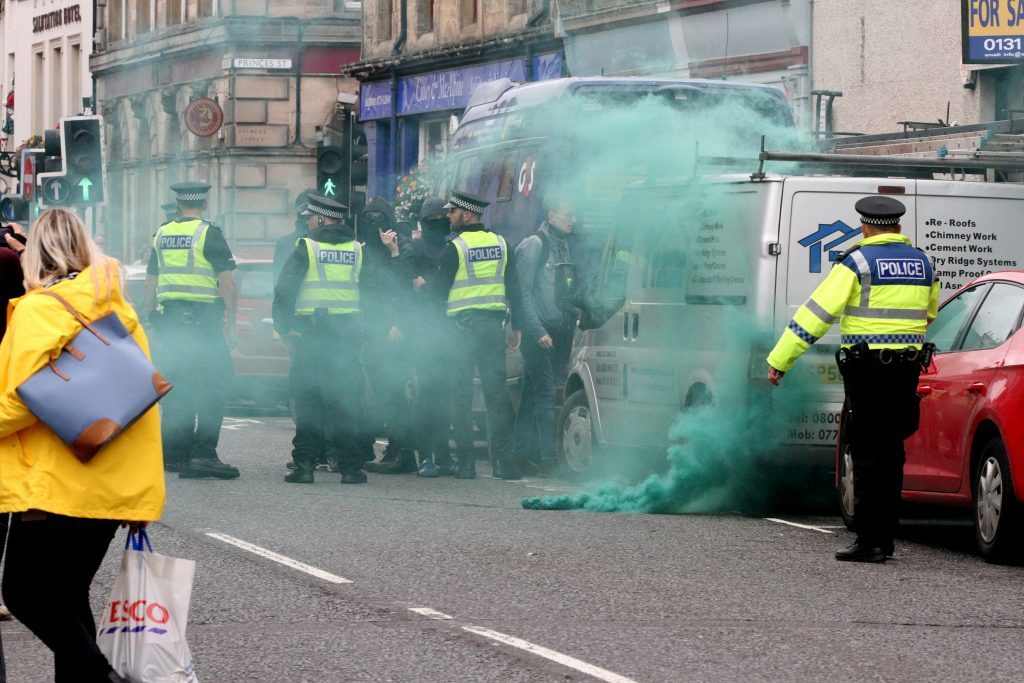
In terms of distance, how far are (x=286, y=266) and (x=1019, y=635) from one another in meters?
6.72

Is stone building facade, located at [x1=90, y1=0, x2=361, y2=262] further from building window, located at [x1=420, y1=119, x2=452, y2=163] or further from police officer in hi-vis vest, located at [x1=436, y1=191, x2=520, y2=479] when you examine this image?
police officer in hi-vis vest, located at [x1=436, y1=191, x2=520, y2=479]

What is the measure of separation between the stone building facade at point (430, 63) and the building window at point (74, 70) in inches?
858

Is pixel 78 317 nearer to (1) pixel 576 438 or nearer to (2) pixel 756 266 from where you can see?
(2) pixel 756 266

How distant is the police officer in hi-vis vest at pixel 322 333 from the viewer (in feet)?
45.0

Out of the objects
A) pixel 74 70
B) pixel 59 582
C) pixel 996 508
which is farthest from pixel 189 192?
pixel 74 70

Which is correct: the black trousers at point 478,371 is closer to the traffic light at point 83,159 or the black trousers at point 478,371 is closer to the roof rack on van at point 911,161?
the roof rack on van at point 911,161

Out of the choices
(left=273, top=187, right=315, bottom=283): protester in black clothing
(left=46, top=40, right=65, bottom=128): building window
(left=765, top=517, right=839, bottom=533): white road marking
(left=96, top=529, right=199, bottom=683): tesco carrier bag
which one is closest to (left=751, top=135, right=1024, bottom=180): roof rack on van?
(left=765, top=517, right=839, bottom=533): white road marking

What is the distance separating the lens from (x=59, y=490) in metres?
5.93

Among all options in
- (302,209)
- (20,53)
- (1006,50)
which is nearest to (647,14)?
(1006,50)

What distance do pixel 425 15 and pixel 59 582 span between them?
33254 mm

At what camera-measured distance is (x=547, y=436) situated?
14.9 m

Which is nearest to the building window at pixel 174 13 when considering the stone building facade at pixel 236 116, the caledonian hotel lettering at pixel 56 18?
the stone building facade at pixel 236 116

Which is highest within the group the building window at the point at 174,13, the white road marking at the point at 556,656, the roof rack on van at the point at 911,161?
the building window at the point at 174,13

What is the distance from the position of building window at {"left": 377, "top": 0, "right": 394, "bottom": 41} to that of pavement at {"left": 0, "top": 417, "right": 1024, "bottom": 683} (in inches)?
1091
